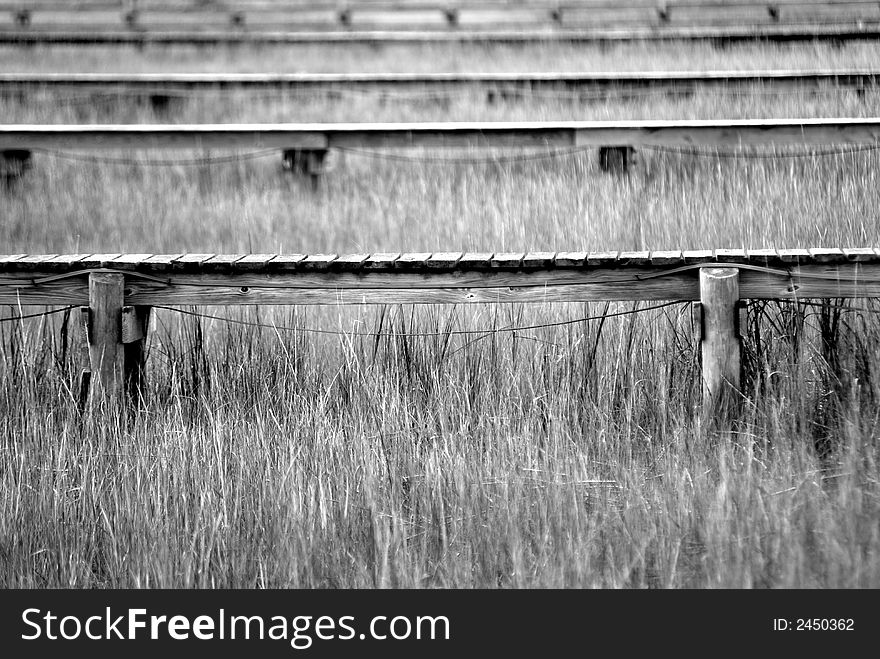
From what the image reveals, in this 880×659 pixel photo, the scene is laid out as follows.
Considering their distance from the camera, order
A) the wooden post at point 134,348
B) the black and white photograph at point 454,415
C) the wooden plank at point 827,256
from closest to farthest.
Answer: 1. the black and white photograph at point 454,415
2. the wooden plank at point 827,256
3. the wooden post at point 134,348

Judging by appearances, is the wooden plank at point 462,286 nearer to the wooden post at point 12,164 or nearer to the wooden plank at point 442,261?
the wooden plank at point 442,261

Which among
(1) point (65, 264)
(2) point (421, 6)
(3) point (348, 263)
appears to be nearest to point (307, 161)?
(1) point (65, 264)

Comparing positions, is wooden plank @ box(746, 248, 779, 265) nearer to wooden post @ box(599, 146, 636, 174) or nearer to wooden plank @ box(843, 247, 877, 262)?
wooden plank @ box(843, 247, 877, 262)

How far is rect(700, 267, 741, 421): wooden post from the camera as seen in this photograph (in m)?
3.76

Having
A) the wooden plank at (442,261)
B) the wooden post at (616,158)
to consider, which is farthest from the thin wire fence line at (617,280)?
the wooden post at (616,158)

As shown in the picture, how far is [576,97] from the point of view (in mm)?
9789

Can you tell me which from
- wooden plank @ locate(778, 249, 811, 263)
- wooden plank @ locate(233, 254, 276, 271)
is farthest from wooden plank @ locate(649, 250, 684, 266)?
wooden plank @ locate(233, 254, 276, 271)

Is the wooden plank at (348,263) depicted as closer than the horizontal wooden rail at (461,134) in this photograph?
Yes

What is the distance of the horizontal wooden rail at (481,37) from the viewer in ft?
42.3

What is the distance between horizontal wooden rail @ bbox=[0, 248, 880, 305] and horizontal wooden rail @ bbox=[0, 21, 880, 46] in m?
9.86

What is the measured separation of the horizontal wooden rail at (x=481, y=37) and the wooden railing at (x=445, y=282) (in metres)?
9.89

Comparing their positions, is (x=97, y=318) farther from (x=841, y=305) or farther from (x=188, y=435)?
(x=841, y=305)
